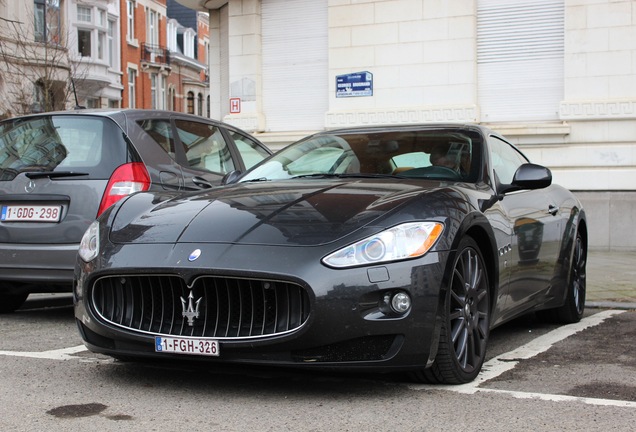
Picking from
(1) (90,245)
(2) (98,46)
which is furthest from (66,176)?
(2) (98,46)

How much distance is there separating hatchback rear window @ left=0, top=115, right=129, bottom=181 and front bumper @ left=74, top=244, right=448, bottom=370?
7.76 feet

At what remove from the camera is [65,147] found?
5.99 m

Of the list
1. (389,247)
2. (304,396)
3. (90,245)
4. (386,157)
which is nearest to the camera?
(389,247)

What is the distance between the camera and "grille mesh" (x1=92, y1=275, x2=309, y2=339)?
11.4ft

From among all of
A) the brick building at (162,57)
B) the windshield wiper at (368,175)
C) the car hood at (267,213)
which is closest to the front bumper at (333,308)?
the car hood at (267,213)

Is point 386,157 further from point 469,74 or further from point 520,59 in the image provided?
point 520,59

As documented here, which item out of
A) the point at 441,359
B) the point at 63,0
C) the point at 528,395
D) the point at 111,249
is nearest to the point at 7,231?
the point at 111,249

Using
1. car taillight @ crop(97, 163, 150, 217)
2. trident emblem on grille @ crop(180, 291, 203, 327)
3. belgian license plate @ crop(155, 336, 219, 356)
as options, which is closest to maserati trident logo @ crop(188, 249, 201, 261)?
trident emblem on grille @ crop(180, 291, 203, 327)

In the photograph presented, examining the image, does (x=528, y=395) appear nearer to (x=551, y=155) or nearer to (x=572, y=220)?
(x=572, y=220)

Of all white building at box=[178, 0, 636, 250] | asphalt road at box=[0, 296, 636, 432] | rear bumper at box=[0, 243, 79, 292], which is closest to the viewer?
asphalt road at box=[0, 296, 636, 432]

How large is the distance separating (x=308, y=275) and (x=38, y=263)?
2904 mm

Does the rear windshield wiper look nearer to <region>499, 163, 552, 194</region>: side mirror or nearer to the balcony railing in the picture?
<region>499, 163, 552, 194</region>: side mirror

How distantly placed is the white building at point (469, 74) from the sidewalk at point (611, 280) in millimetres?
1192

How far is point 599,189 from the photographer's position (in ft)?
41.8
